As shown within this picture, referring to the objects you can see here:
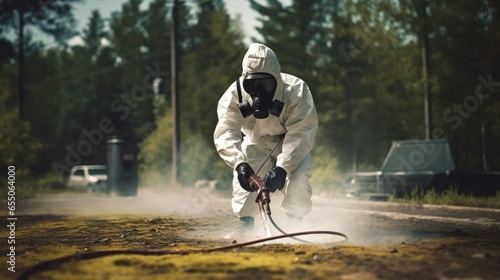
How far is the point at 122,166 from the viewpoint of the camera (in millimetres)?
18797

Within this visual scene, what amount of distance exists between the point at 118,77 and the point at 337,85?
30675 millimetres

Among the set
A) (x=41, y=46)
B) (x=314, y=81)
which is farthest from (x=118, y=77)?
(x=314, y=81)

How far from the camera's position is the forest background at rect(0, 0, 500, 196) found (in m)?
19.7

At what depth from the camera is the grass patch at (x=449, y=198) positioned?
11953mm

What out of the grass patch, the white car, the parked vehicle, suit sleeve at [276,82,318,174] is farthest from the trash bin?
suit sleeve at [276,82,318,174]

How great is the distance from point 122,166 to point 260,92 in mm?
13060

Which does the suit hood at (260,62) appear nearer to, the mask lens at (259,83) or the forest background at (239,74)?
the mask lens at (259,83)

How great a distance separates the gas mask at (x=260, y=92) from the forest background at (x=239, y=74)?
11.1 meters

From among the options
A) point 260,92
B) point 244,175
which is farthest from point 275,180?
point 260,92

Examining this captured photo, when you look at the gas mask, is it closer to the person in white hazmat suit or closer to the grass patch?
the person in white hazmat suit

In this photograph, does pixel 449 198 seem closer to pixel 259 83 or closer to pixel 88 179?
pixel 259 83

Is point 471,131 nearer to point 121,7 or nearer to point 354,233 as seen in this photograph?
point 354,233

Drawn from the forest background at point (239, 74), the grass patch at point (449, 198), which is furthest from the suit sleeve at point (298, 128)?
the forest background at point (239, 74)

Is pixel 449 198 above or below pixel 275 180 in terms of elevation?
below
